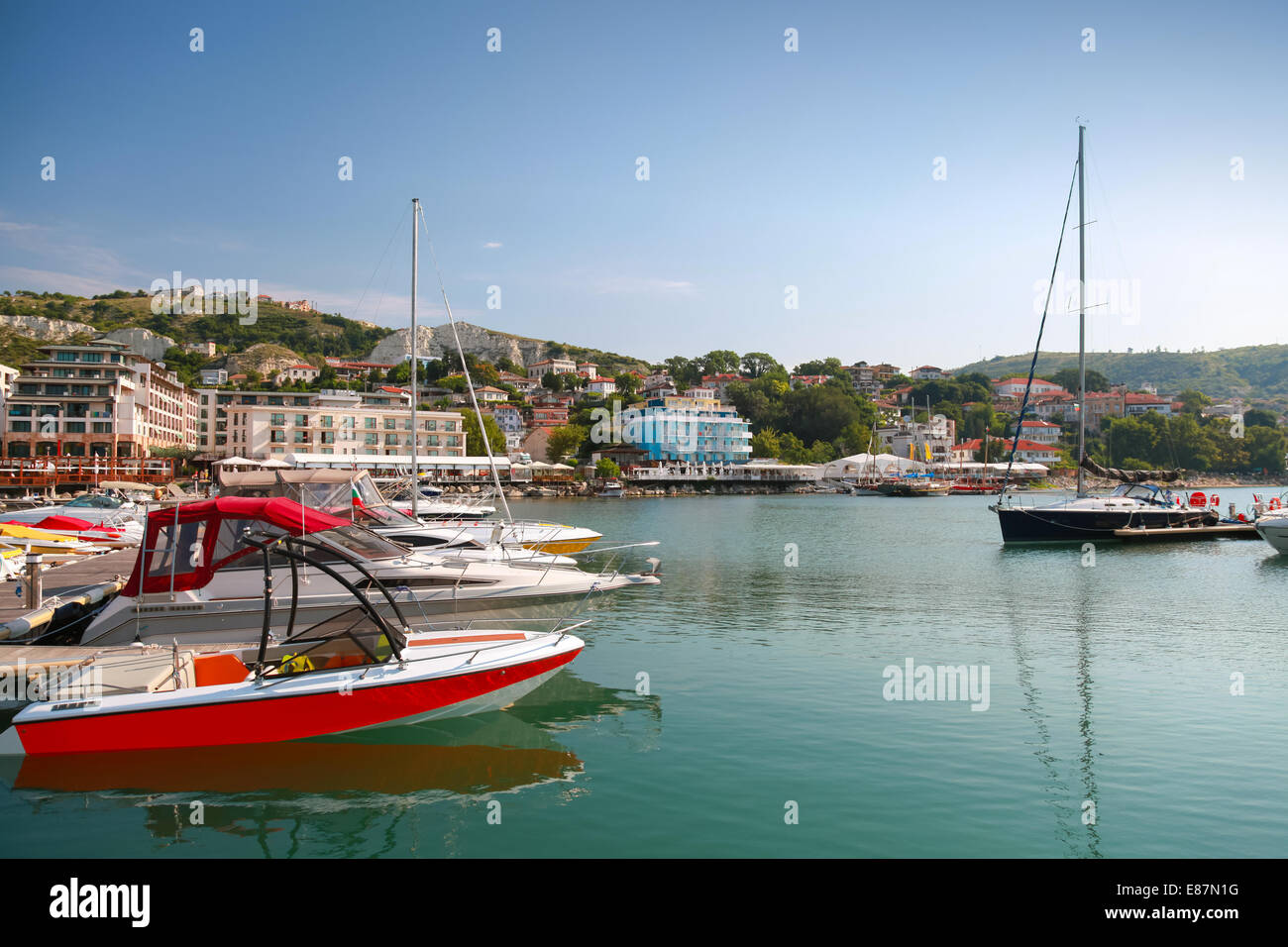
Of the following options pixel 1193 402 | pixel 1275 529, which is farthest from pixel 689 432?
pixel 1193 402

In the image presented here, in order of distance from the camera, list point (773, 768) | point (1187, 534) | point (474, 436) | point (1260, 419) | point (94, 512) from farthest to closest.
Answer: point (1260, 419)
point (474, 436)
point (94, 512)
point (1187, 534)
point (773, 768)

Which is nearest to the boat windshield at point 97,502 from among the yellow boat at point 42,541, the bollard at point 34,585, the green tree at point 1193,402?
the yellow boat at point 42,541

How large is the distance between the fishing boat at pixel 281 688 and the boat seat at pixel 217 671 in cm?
1

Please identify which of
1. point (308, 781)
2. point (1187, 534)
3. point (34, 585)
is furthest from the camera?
point (1187, 534)

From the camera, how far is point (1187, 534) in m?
38.8

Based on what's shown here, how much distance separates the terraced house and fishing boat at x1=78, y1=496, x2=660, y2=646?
78.6m

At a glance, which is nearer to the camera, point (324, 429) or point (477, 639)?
point (477, 639)

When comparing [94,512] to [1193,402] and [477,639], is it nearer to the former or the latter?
[477,639]

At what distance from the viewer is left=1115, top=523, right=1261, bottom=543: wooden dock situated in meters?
37.6

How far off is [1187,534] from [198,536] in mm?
42590

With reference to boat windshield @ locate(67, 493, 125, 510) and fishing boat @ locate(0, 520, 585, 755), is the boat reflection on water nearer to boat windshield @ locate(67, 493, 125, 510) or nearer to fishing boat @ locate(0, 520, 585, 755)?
fishing boat @ locate(0, 520, 585, 755)

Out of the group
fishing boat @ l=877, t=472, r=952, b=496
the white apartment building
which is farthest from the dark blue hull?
fishing boat @ l=877, t=472, r=952, b=496

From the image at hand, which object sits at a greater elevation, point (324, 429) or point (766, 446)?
point (324, 429)

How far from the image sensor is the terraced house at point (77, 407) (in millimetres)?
77375
